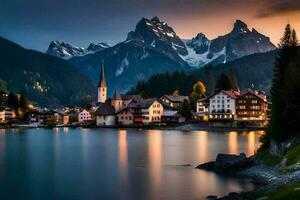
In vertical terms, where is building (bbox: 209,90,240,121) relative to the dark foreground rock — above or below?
above

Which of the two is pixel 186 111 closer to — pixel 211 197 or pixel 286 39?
pixel 286 39

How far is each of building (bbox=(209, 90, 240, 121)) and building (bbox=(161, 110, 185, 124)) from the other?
11.8 m

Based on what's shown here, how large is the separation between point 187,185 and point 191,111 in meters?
141

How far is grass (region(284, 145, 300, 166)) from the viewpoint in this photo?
153 feet

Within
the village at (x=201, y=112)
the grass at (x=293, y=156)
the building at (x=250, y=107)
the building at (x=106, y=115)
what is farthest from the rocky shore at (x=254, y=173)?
the building at (x=106, y=115)

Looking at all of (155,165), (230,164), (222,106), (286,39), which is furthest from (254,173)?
(222,106)

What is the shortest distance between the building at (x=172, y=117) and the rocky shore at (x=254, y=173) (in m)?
119

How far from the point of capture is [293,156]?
4816 cm

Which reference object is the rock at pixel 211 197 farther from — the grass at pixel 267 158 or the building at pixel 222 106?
the building at pixel 222 106

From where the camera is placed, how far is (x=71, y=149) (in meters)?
91.3

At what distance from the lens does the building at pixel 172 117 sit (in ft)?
595

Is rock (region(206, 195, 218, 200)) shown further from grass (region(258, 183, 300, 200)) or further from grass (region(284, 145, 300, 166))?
grass (region(284, 145, 300, 166))

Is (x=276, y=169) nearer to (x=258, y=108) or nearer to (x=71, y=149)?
(x=71, y=149)

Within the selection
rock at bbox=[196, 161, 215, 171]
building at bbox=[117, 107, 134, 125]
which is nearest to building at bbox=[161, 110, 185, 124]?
building at bbox=[117, 107, 134, 125]
